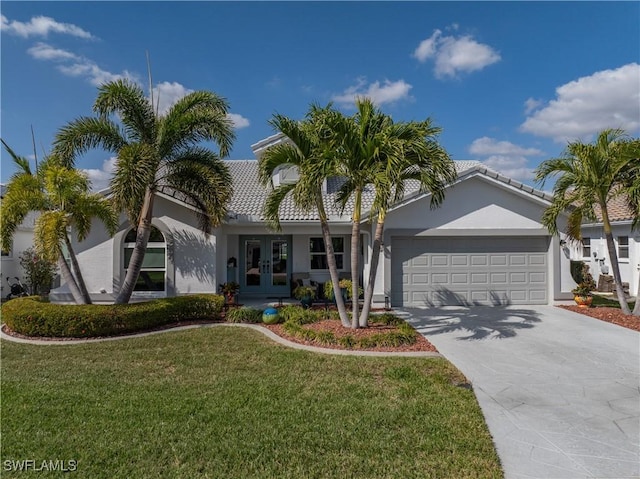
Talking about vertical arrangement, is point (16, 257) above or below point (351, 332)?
above

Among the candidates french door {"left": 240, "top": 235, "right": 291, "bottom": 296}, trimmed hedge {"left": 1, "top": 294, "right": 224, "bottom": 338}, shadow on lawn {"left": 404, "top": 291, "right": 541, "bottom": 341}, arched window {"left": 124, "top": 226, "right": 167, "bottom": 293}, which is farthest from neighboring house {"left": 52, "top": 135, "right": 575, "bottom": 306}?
trimmed hedge {"left": 1, "top": 294, "right": 224, "bottom": 338}

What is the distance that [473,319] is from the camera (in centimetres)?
1163

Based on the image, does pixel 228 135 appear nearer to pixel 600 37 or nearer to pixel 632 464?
pixel 632 464

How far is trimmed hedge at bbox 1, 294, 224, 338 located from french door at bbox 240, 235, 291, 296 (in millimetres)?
5195

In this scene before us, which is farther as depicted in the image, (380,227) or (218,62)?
(218,62)

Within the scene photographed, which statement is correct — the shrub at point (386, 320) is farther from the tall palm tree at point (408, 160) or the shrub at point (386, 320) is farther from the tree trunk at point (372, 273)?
the tall palm tree at point (408, 160)

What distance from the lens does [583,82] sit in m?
15.8

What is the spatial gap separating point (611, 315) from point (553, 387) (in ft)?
24.9

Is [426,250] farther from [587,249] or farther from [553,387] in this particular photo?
[587,249]

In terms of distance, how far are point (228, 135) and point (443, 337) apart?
848 cm

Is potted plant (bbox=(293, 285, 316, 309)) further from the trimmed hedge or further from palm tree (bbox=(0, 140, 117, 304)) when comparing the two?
palm tree (bbox=(0, 140, 117, 304))

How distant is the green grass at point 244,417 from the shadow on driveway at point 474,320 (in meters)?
2.94

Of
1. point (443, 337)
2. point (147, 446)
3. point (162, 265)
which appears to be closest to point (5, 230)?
point (162, 265)

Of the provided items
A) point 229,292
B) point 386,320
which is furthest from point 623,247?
point 229,292
